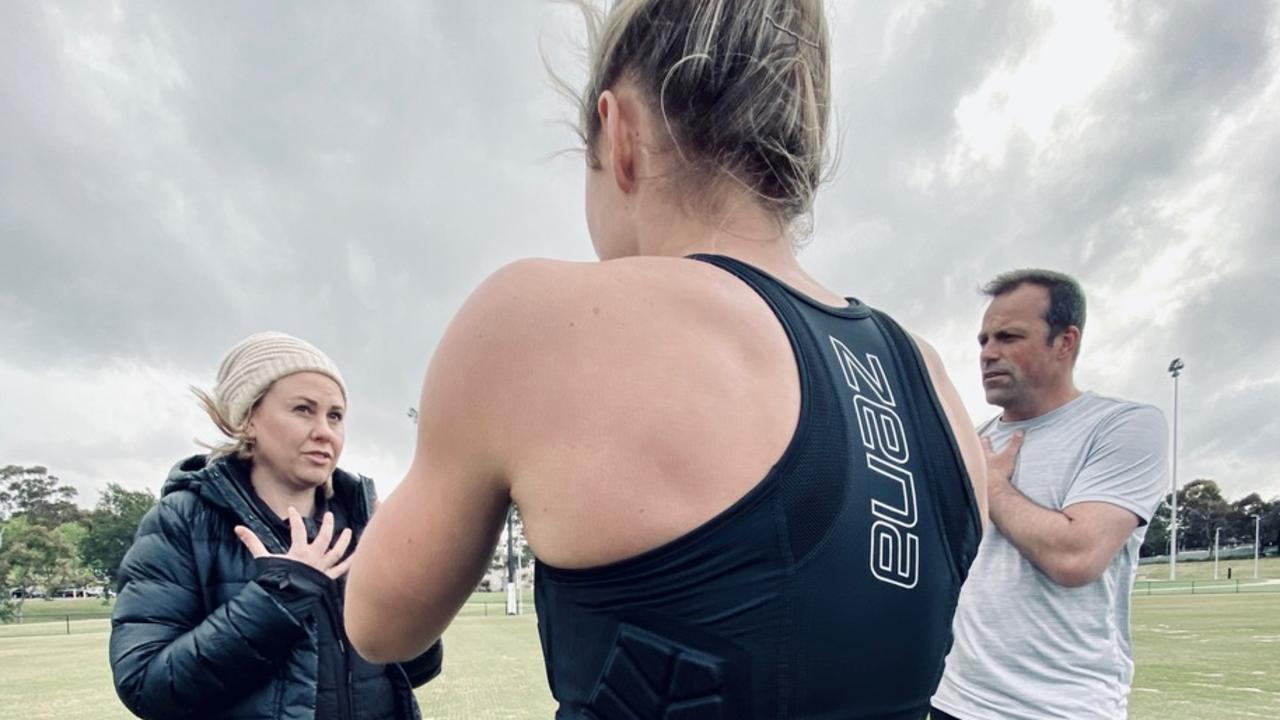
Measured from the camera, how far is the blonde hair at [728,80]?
115 centimetres

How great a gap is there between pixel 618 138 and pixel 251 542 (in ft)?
7.46

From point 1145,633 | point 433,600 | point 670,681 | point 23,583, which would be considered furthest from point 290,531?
point 23,583

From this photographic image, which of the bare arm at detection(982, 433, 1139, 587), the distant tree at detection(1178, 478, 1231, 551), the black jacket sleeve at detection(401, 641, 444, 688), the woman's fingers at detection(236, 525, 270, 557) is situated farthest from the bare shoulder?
the distant tree at detection(1178, 478, 1231, 551)

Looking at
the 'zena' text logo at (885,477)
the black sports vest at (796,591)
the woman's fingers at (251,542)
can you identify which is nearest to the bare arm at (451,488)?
the black sports vest at (796,591)

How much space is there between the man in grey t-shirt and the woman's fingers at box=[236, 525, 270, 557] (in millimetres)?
2812

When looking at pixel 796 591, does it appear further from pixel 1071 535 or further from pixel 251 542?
pixel 1071 535

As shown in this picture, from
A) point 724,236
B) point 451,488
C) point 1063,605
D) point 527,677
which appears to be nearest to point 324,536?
point 451,488

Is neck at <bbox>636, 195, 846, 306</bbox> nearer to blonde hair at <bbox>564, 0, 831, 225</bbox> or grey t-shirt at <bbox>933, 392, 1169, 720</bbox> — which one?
blonde hair at <bbox>564, 0, 831, 225</bbox>

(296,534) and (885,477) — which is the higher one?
(885,477)

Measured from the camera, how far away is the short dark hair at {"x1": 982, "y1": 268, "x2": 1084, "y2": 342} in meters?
3.85

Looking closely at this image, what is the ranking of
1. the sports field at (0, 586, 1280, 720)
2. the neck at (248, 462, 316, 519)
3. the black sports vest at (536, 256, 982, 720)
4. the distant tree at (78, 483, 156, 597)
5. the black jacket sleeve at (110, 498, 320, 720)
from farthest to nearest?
1. the distant tree at (78, 483, 156, 597)
2. the sports field at (0, 586, 1280, 720)
3. the neck at (248, 462, 316, 519)
4. the black jacket sleeve at (110, 498, 320, 720)
5. the black sports vest at (536, 256, 982, 720)

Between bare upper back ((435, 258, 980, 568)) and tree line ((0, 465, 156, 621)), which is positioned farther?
tree line ((0, 465, 156, 621))

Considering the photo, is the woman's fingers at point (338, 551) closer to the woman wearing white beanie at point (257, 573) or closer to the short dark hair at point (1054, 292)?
the woman wearing white beanie at point (257, 573)

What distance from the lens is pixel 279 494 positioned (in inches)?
127
